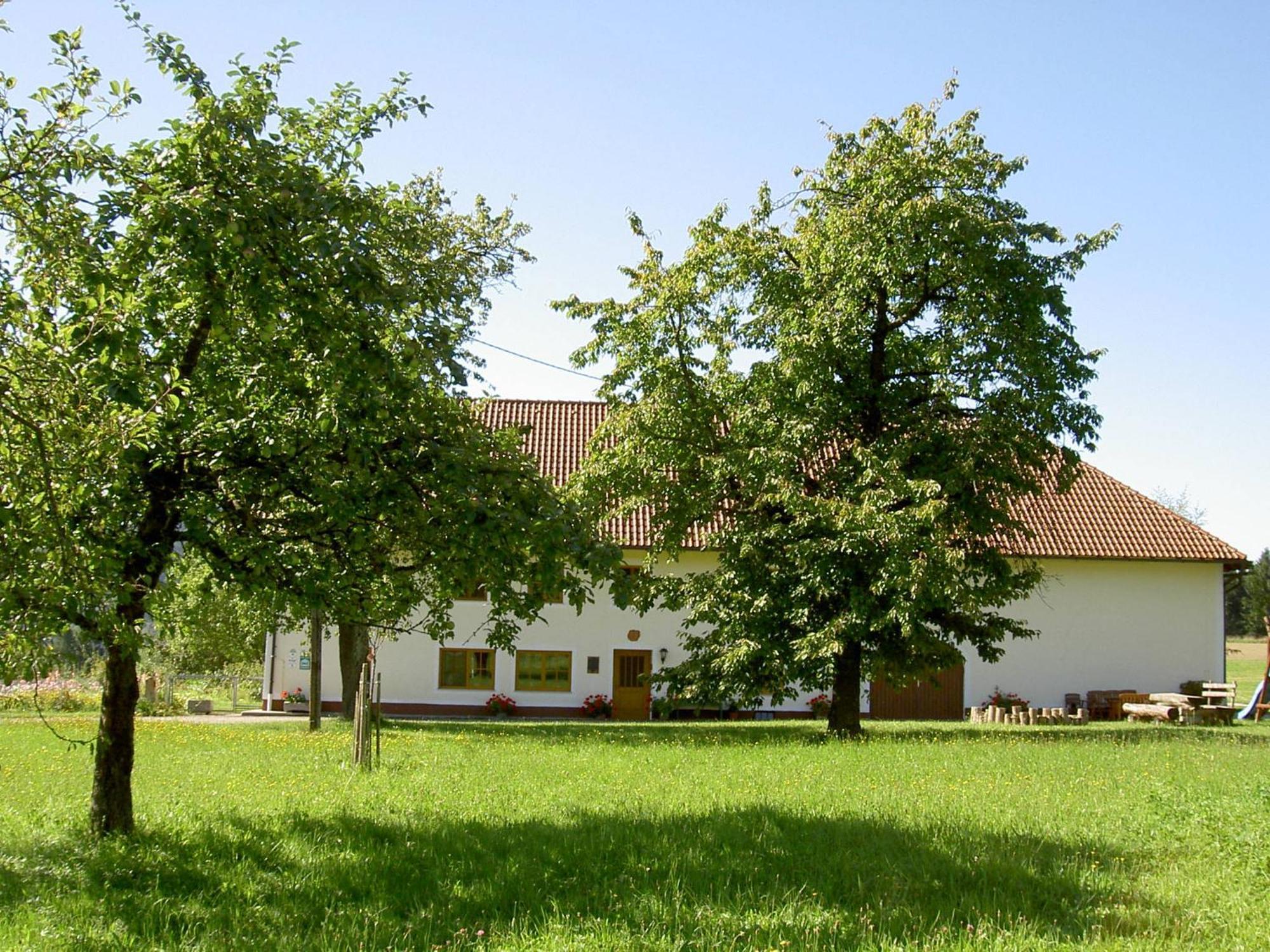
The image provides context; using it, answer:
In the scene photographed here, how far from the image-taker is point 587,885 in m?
8.72

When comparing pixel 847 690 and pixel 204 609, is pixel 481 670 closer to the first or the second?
pixel 847 690

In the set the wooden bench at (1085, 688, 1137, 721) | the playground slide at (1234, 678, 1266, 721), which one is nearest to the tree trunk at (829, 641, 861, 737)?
the wooden bench at (1085, 688, 1137, 721)

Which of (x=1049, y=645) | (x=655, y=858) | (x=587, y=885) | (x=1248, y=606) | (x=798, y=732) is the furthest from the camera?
(x=1248, y=606)

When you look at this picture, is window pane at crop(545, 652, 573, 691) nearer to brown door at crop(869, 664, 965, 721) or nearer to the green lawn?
brown door at crop(869, 664, 965, 721)

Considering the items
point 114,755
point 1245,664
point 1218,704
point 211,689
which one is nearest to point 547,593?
point 114,755

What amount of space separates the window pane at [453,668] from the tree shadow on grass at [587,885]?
77.1 feet

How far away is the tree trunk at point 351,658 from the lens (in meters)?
27.5

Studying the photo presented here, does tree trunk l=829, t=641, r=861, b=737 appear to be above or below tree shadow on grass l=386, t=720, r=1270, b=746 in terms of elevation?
above

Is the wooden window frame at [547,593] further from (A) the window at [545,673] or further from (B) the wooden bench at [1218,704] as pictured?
(B) the wooden bench at [1218,704]

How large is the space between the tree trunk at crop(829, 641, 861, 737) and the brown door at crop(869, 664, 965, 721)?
12.2m

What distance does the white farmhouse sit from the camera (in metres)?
34.1

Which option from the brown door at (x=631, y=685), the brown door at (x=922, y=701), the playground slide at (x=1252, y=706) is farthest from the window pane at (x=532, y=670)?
the playground slide at (x=1252, y=706)

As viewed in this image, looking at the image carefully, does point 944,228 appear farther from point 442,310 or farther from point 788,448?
point 442,310

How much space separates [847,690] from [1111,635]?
15.4m
